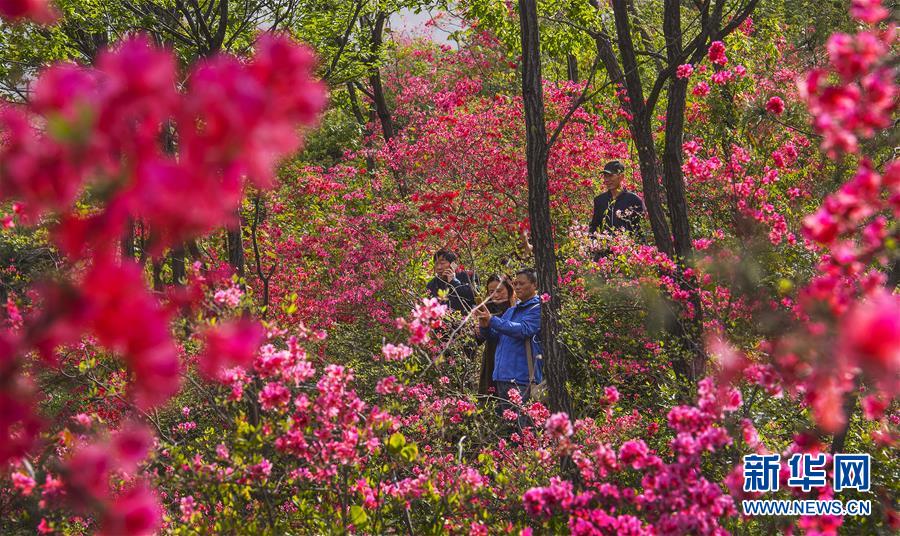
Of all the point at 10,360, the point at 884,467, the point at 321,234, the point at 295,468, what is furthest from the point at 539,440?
the point at 321,234

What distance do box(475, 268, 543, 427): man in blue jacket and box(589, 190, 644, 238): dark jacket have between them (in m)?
1.31

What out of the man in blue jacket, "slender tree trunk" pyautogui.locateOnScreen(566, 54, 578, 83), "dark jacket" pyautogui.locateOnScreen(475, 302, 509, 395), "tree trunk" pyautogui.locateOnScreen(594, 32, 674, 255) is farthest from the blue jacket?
"slender tree trunk" pyautogui.locateOnScreen(566, 54, 578, 83)

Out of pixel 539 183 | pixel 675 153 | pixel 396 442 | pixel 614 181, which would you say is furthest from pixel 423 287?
pixel 396 442

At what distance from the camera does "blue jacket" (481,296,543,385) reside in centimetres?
580

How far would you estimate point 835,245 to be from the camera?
6.07 feet

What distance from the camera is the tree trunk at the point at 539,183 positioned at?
4.42 meters

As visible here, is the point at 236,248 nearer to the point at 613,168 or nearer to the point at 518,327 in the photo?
the point at 518,327

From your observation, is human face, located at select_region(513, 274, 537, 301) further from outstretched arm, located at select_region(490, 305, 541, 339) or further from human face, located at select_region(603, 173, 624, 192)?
human face, located at select_region(603, 173, 624, 192)

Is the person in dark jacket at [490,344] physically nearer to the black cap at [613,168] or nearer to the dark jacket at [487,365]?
the dark jacket at [487,365]

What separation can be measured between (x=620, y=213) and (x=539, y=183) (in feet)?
8.77

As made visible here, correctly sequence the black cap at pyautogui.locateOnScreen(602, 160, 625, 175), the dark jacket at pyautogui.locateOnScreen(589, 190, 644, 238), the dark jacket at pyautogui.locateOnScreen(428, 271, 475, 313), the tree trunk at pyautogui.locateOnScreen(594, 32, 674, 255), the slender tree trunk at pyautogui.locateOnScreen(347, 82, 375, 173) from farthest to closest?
the slender tree trunk at pyautogui.locateOnScreen(347, 82, 375, 173) → the dark jacket at pyautogui.locateOnScreen(428, 271, 475, 313) → the black cap at pyautogui.locateOnScreen(602, 160, 625, 175) → the dark jacket at pyautogui.locateOnScreen(589, 190, 644, 238) → the tree trunk at pyautogui.locateOnScreen(594, 32, 674, 255)

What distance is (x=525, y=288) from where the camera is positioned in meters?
5.97

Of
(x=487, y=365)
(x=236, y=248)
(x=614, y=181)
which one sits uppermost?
(x=614, y=181)

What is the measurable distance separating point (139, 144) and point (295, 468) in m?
2.59
